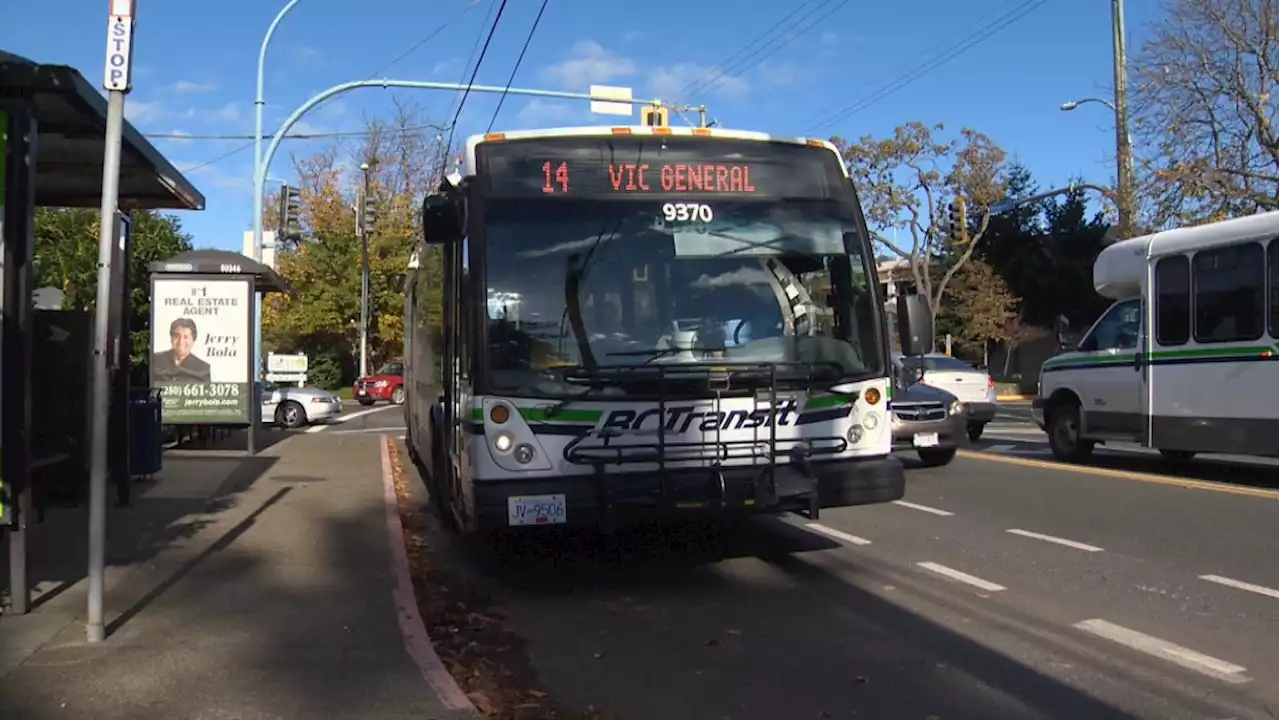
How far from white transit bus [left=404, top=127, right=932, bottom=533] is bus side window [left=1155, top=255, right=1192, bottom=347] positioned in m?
6.61

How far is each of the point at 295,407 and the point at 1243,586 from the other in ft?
69.2

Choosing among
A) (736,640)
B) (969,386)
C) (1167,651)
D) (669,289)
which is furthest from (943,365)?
(736,640)

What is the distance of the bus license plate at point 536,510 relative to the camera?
677cm

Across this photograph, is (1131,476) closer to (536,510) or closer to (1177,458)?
(1177,458)

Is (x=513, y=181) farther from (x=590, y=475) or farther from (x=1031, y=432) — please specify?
(x=1031, y=432)

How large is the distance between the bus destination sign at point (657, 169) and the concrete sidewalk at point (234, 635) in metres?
2.92

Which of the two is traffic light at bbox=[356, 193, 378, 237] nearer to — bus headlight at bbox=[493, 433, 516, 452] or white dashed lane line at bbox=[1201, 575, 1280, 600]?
bus headlight at bbox=[493, 433, 516, 452]

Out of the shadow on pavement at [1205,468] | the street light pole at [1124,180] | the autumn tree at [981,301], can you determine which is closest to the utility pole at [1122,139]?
the street light pole at [1124,180]

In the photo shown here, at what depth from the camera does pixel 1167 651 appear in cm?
586

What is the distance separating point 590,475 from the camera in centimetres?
690

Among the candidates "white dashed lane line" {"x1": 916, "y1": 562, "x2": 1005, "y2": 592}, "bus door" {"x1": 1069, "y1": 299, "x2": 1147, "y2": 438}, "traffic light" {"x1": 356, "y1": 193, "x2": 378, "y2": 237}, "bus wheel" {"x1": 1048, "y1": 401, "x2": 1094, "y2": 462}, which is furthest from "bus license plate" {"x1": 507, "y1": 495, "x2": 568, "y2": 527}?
"traffic light" {"x1": 356, "y1": 193, "x2": 378, "y2": 237}

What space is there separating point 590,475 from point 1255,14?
2411cm

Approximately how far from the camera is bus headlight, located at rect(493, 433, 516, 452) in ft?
22.4

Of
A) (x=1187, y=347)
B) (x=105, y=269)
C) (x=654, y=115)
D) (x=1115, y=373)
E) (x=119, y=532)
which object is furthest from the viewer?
(x=654, y=115)
